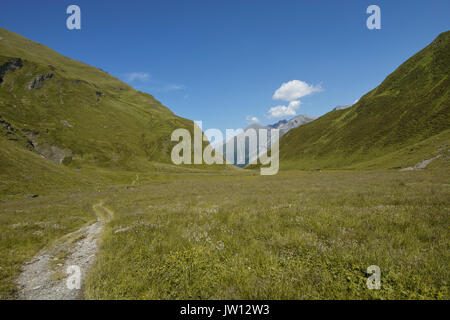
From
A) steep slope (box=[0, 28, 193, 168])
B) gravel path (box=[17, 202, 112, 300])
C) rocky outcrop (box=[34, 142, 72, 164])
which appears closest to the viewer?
gravel path (box=[17, 202, 112, 300])

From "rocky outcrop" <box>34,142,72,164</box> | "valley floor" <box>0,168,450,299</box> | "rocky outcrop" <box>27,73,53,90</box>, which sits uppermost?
"rocky outcrop" <box>27,73,53,90</box>

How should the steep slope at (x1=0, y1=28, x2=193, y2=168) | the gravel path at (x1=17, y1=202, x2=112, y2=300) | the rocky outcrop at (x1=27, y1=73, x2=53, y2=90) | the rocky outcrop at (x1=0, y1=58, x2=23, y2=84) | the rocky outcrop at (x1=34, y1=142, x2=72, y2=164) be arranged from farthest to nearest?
the rocky outcrop at (x1=27, y1=73, x2=53, y2=90), the rocky outcrop at (x1=0, y1=58, x2=23, y2=84), the steep slope at (x1=0, y1=28, x2=193, y2=168), the rocky outcrop at (x1=34, y1=142, x2=72, y2=164), the gravel path at (x1=17, y1=202, x2=112, y2=300)

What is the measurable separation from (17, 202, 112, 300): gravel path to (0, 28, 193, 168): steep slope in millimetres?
94473

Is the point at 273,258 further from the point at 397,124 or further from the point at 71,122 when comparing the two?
the point at 71,122

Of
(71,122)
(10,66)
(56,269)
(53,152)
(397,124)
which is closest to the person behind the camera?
(56,269)

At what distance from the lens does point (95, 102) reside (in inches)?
5748

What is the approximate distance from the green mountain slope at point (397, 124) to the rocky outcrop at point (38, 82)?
18574 cm

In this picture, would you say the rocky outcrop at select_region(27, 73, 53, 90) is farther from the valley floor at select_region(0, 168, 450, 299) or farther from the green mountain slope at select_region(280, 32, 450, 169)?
the green mountain slope at select_region(280, 32, 450, 169)

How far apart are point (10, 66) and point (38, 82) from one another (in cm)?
2101

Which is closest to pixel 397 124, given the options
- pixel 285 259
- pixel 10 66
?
pixel 285 259

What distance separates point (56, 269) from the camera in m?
7.15

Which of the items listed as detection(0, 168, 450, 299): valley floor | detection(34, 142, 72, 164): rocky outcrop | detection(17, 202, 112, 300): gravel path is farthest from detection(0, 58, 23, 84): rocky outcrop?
detection(0, 168, 450, 299): valley floor

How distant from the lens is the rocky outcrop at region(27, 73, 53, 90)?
12300 centimetres

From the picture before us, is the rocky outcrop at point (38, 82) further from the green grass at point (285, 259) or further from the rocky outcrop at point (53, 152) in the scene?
the green grass at point (285, 259)
